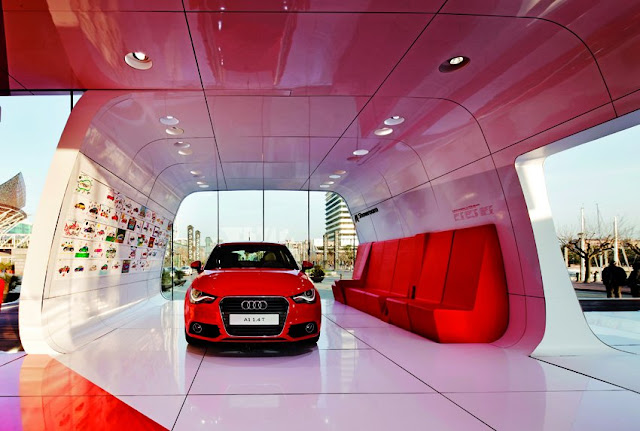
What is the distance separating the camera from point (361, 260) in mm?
12625

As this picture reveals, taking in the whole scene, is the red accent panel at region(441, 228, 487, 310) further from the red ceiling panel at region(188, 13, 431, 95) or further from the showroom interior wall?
the red ceiling panel at region(188, 13, 431, 95)

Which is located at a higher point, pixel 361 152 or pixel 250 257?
pixel 361 152

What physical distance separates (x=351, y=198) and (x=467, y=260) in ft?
22.9

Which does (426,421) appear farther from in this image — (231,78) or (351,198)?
(351,198)

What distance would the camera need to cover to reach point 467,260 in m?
6.58

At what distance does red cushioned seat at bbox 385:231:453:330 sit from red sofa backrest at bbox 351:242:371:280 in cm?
361

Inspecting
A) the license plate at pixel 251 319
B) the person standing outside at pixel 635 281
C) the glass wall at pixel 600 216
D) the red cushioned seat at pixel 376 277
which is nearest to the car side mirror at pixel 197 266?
the license plate at pixel 251 319

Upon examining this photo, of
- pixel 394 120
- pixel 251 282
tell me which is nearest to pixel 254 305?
pixel 251 282

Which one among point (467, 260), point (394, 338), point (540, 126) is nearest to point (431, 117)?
point (540, 126)

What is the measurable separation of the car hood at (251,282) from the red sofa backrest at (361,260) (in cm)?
630

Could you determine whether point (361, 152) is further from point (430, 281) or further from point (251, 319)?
point (251, 319)

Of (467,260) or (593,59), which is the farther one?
(467,260)

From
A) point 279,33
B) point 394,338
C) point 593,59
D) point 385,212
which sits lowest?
point 394,338

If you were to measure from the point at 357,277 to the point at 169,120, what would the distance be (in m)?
7.27
